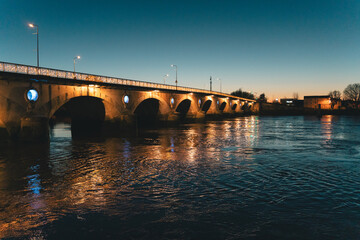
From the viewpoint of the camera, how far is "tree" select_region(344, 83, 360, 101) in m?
139

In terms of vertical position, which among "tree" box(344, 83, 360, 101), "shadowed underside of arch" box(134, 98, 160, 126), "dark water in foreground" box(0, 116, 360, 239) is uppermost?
"tree" box(344, 83, 360, 101)

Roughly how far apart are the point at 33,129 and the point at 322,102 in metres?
133

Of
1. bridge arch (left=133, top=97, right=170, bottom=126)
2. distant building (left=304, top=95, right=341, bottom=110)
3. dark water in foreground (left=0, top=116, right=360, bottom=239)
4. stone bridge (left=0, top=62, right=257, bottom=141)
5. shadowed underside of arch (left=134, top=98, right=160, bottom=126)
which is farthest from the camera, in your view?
distant building (left=304, top=95, right=341, bottom=110)

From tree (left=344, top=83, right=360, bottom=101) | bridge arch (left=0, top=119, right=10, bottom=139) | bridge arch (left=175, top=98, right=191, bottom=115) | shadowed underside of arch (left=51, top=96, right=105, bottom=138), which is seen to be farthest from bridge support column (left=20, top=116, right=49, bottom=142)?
tree (left=344, top=83, right=360, bottom=101)

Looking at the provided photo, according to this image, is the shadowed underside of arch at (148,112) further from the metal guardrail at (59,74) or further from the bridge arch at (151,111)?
the metal guardrail at (59,74)

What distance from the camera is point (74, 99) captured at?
3991 centimetres

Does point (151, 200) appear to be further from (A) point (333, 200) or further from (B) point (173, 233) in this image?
(A) point (333, 200)

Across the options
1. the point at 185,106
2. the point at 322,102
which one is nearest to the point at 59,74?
the point at 185,106

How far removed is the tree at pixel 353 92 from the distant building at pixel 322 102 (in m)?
11.9

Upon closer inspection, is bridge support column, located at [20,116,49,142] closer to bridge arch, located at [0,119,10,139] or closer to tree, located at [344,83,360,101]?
bridge arch, located at [0,119,10,139]

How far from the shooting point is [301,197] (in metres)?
9.02

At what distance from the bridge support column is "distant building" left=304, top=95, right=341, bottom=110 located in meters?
127

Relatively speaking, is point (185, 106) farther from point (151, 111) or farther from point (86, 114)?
point (86, 114)

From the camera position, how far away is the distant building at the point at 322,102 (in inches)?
5030
